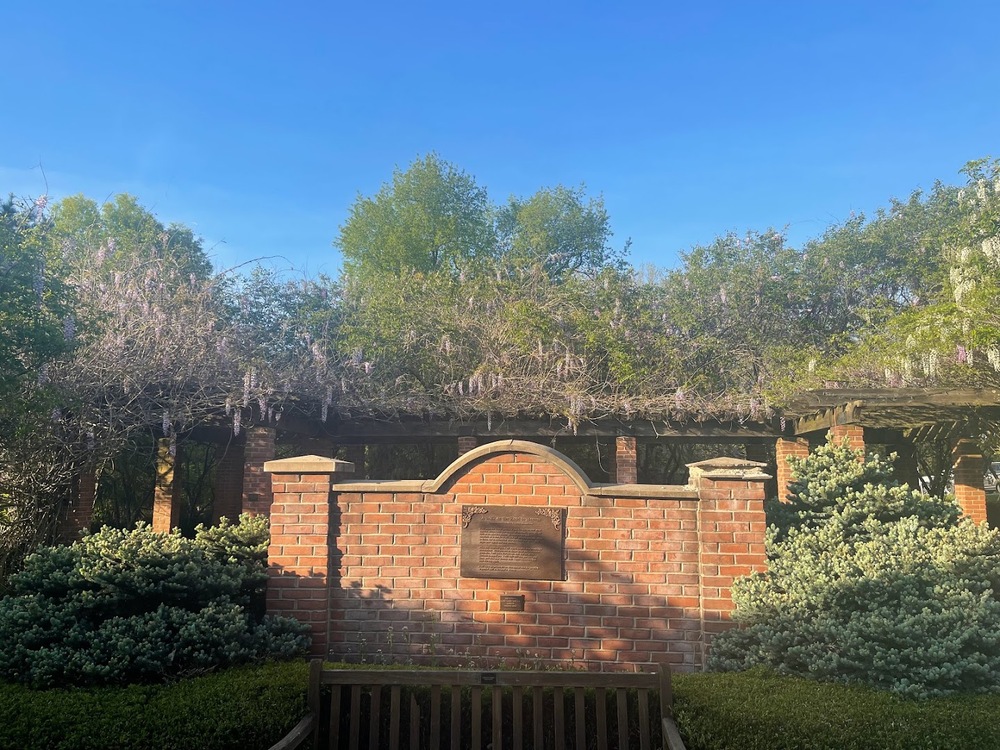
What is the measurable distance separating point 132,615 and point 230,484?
30.6 ft

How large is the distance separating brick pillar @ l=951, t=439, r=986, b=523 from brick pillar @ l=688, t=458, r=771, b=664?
901 cm

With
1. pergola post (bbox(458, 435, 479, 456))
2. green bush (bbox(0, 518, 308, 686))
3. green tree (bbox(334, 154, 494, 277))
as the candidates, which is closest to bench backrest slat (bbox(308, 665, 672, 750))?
green bush (bbox(0, 518, 308, 686))

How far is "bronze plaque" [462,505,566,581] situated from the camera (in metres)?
6.32

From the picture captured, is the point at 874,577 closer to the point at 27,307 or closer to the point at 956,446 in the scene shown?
the point at 27,307

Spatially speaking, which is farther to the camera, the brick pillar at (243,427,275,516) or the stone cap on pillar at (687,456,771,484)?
the brick pillar at (243,427,275,516)

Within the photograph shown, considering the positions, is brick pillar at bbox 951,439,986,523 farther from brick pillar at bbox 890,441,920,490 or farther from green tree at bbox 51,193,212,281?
green tree at bbox 51,193,212,281

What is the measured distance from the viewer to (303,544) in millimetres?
6422

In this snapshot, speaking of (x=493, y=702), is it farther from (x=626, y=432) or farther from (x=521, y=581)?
(x=626, y=432)

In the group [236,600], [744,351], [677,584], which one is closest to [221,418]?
[236,600]

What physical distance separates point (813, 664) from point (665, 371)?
28.9 ft

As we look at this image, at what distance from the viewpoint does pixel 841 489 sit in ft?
Answer: 23.2

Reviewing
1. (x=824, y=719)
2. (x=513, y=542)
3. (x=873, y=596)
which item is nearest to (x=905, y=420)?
(x=873, y=596)

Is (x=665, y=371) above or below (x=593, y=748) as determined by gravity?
above

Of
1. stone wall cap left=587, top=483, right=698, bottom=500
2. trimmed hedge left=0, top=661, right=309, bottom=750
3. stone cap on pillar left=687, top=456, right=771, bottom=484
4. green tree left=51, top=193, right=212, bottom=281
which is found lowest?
trimmed hedge left=0, top=661, right=309, bottom=750
